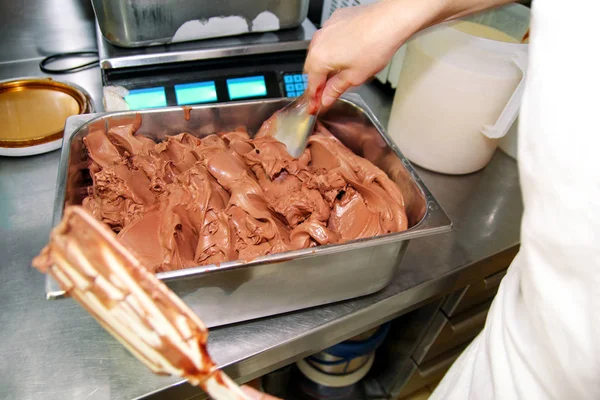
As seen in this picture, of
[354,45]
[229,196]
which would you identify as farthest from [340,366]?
[354,45]

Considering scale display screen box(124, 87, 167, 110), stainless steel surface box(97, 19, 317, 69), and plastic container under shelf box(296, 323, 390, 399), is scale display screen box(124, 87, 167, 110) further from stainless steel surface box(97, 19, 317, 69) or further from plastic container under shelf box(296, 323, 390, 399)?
plastic container under shelf box(296, 323, 390, 399)

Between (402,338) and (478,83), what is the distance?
97cm

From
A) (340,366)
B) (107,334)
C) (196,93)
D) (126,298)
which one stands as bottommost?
(340,366)

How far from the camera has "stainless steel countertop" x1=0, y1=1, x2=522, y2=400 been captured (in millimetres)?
821

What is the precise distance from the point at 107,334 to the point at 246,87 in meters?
0.80

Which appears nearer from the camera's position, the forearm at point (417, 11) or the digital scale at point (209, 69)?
the forearm at point (417, 11)

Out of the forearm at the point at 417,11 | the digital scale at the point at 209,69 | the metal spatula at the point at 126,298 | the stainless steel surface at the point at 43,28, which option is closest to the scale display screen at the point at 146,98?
the digital scale at the point at 209,69

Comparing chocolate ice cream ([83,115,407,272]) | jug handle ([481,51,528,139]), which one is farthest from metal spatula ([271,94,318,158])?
jug handle ([481,51,528,139])

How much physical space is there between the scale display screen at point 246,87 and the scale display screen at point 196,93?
53mm

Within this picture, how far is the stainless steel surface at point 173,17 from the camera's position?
1.14 m

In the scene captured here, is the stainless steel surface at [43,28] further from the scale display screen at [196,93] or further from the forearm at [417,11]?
the forearm at [417,11]

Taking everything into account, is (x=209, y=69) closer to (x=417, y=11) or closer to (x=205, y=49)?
(x=205, y=49)

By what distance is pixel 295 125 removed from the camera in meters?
1.08

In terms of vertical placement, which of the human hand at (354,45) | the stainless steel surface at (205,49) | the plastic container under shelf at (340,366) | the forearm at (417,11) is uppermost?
the forearm at (417,11)
